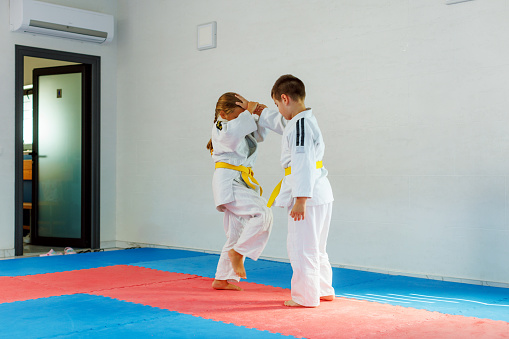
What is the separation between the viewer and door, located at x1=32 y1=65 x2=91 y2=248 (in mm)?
6773

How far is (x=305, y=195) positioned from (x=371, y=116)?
5.92ft

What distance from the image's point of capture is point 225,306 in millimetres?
3328

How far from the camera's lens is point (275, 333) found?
273 centimetres

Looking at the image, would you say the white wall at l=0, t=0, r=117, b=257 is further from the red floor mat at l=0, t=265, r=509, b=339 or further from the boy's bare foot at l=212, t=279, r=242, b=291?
the boy's bare foot at l=212, t=279, r=242, b=291

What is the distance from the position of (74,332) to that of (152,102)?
4.19 metres

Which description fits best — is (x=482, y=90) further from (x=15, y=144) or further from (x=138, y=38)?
(x=15, y=144)

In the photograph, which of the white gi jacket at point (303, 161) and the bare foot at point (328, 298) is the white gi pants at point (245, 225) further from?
the bare foot at point (328, 298)

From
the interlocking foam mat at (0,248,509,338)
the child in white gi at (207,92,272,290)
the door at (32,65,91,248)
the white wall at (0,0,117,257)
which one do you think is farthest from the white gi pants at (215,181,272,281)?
the door at (32,65,91,248)

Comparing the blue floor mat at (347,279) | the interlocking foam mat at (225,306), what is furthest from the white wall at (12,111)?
the interlocking foam mat at (225,306)

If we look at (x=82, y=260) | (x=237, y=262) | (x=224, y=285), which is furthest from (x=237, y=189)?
(x=82, y=260)

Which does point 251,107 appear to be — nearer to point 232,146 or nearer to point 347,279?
point 232,146

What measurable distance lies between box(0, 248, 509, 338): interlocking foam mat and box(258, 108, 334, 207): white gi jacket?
0.64m

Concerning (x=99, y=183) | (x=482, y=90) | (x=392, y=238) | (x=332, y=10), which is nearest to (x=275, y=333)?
(x=392, y=238)

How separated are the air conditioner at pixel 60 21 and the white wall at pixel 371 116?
617 millimetres
